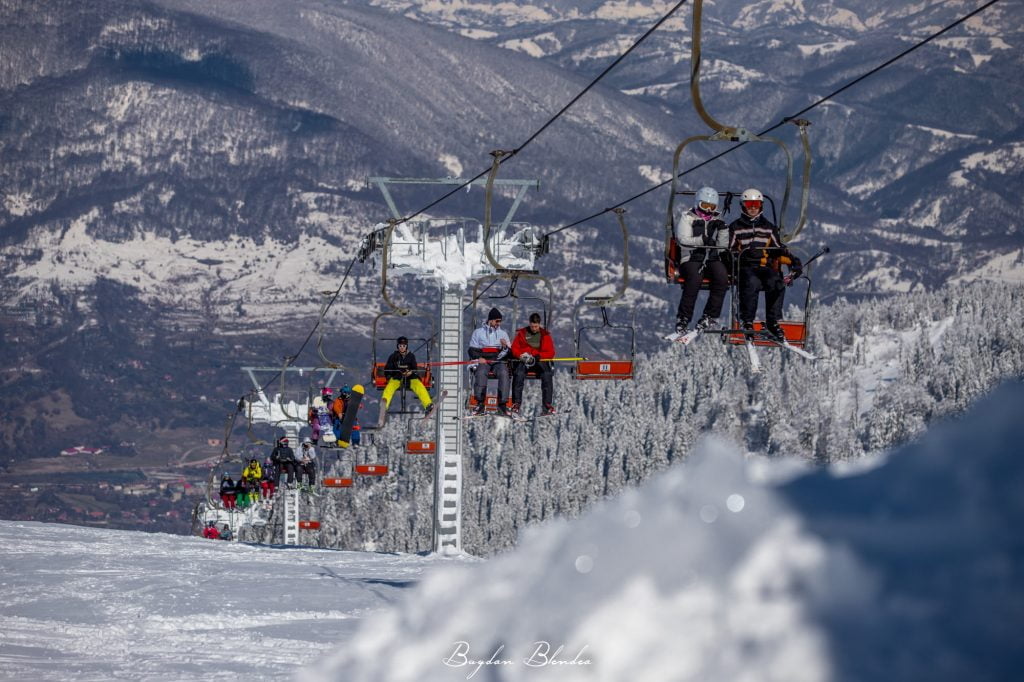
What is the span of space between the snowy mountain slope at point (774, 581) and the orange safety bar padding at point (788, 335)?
1230 centimetres

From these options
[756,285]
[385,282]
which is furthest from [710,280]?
[385,282]

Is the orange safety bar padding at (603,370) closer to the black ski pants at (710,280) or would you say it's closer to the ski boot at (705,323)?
the ski boot at (705,323)

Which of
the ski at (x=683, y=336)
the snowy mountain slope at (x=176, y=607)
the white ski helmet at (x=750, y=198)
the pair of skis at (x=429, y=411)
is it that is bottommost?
the snowy mountain slope at (x=176, y=607)

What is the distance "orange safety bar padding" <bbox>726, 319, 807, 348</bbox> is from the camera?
1623 centimetres

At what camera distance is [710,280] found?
15.5 metres

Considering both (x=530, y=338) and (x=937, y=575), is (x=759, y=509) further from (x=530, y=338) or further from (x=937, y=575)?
(x=530, y=338)

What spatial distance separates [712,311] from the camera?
15938mm

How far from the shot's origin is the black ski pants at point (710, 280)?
15.4m

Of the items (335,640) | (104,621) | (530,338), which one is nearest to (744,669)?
(335,640)

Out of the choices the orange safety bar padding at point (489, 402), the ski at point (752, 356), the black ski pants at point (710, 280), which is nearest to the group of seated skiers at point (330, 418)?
the orange safety bar padding at point (489, 402)

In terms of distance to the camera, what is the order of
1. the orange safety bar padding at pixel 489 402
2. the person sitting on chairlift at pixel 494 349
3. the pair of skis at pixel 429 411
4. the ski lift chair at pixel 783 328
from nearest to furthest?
1. the ski lift chair at pixel 783 328
2. the person sitting on chairlift at pixel 494 349
3. the orange safety bar padding at pixel 489 402
4. the pair of skis at pixel 429 411

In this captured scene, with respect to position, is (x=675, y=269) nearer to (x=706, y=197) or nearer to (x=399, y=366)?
(x=706, y=197)

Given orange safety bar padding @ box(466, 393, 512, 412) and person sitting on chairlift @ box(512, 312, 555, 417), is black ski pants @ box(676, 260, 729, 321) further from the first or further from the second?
orange safety bar padding @ box(466, 393, 512, 412)

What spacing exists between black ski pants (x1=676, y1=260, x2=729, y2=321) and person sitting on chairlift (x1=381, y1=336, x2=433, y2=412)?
986 centimetres
